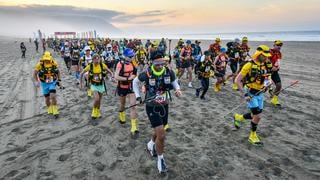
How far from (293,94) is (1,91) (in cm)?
1399

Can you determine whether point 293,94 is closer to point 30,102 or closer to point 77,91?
point 77,91

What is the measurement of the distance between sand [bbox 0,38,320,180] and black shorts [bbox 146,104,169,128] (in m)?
1.07

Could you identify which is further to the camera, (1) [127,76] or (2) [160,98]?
(1) [127,76]

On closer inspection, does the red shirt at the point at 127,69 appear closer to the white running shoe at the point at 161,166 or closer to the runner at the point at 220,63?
the white running shoe at the point at 161,166

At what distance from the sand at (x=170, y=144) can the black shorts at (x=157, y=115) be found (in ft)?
3.52

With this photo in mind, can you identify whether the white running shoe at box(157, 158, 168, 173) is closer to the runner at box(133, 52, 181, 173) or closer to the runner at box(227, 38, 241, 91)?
the runner at box(133, 52, 181, 173)

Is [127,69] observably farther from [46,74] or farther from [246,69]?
[246,69]

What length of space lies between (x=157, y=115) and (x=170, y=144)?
68.8 inches

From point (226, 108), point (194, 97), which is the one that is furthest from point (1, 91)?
point (226, 108)

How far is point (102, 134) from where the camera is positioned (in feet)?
23.7

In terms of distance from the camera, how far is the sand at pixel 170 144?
17.4 feet

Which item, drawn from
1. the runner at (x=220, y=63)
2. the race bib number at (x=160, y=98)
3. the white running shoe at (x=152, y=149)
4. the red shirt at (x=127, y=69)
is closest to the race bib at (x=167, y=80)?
the race bib number at (x=160, y=98)

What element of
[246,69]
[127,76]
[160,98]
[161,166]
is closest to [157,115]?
[160,98]

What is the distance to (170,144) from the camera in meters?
6.56
